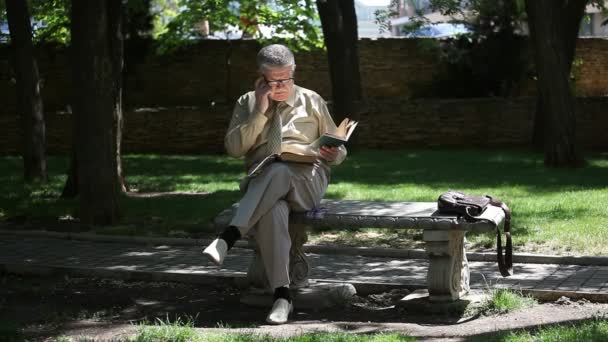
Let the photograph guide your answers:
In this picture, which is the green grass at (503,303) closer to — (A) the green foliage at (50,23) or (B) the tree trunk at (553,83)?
(B) the tree trunk at (553,83)

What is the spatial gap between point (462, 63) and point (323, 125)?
62.6 feet

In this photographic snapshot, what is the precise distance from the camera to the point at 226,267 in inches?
344

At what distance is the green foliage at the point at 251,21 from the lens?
84.4ft

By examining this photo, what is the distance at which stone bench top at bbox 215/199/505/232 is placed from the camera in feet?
21.1

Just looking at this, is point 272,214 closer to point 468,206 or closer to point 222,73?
point 468,206

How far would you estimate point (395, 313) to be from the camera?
22.5 ft

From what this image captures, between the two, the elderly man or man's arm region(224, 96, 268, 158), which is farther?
man's arm region(224, 96, 268, 158)

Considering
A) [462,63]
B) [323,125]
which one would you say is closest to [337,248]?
[323,125]

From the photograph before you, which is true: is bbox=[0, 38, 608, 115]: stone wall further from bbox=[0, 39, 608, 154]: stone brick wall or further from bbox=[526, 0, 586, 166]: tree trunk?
bbox=[526, 0, 586, 166]: tree trunk

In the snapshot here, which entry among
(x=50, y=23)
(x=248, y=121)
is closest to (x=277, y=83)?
(x=248, y=121)

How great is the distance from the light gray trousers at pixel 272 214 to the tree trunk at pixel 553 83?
11.0 m

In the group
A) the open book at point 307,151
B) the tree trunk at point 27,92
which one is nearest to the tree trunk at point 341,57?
the tree trunk at point 27,92

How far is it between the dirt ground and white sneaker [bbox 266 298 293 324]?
62 mm

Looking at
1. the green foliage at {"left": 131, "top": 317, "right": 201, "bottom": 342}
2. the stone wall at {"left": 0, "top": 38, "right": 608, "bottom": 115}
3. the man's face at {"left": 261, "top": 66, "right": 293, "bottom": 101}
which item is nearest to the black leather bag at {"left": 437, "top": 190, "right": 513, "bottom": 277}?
the man's face at {"left": 261, "top": 66, "right": 293, "bottom": 101}
